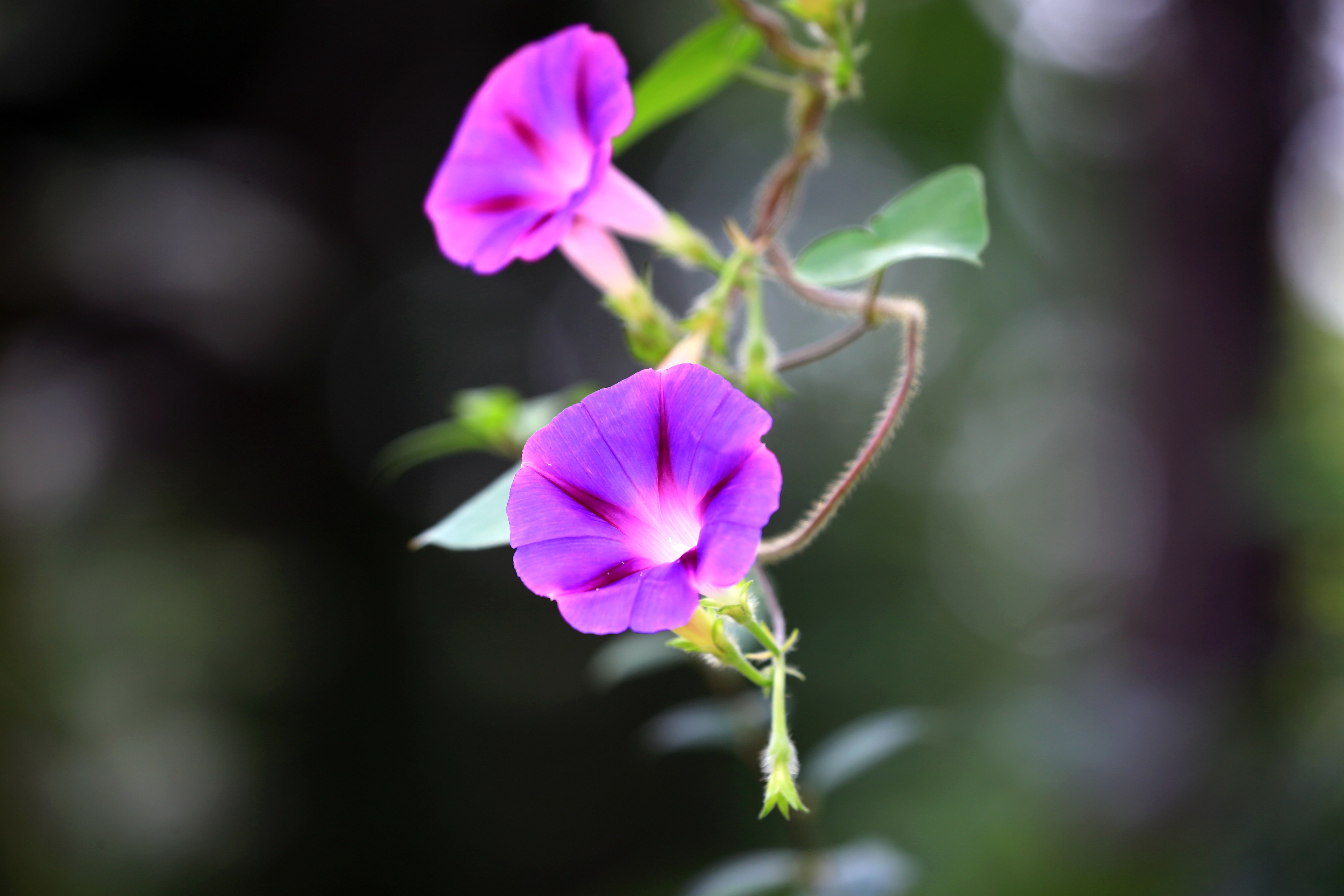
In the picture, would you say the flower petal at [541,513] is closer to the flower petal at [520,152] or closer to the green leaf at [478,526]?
the green leaf at [478,526]

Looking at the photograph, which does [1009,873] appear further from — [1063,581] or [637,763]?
[1063,581]

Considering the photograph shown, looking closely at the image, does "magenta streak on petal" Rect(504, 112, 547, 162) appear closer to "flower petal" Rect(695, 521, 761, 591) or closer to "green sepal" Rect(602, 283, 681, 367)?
"green sepal" Rect(602, 283, 681, 367)

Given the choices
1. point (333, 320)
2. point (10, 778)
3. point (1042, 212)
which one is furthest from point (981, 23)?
point (10, 778)

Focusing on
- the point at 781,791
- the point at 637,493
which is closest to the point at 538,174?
the point at 637,493

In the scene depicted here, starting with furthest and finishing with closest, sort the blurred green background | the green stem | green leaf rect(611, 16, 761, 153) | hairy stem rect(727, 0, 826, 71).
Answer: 1. the blurred green background
2. green leaf rect(611, 16, 761, 153)
3. hairy stem rect(727, 0, 826, 71)
4. the green stem

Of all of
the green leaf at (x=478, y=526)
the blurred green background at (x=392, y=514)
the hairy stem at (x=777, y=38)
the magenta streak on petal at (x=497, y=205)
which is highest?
the blurred green background at (x=392, y=514)

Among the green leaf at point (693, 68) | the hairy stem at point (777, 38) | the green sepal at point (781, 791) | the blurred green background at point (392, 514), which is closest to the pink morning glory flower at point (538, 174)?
the green leaf at point (693, 68)

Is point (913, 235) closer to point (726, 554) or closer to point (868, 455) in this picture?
point (868, 455)

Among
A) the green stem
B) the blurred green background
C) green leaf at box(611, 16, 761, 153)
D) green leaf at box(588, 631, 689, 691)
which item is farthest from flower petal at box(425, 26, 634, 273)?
the blurred green background
